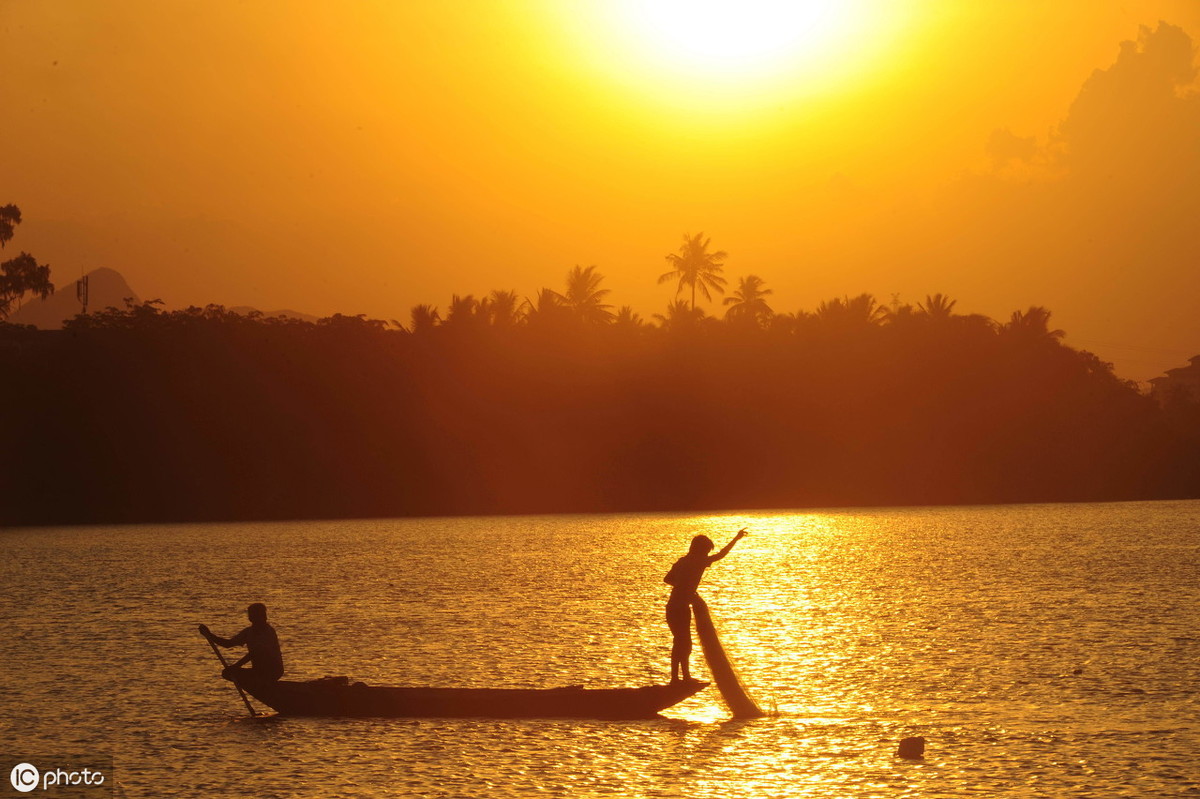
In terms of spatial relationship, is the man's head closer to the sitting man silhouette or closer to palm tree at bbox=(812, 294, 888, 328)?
the sitting man silhouette

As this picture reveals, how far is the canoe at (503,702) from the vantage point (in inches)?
928

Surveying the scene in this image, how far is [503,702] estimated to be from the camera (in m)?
23.9

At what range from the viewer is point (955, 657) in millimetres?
32875

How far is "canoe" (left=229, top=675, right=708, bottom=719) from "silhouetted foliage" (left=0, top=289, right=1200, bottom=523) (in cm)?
8619

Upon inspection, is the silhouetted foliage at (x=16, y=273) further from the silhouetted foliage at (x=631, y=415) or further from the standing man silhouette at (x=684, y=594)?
the standing man silhouette at (x=684, y=594)

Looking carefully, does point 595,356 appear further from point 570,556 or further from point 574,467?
point 570,556

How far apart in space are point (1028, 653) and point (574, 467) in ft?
288

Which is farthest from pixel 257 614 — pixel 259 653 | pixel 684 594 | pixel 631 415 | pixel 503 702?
pixel 631 415

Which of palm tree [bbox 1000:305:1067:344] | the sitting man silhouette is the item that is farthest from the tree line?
the sitting man silhouette

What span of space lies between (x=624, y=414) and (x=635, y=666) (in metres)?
86.9

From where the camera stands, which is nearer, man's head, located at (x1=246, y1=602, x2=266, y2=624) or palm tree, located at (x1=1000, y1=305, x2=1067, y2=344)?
man's head, located at (x1=246, y1=602, x2=266, y2=624)

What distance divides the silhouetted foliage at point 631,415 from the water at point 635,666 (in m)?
36.4

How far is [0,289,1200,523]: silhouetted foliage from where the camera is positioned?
10938 centimetres

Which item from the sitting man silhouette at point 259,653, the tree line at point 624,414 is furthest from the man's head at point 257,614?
the tree line at point 624,414
